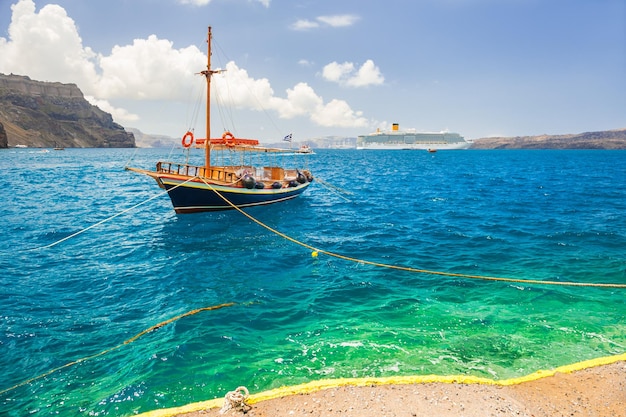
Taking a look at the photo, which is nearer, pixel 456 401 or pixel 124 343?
pixel 456 401

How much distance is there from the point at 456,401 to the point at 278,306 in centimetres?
601

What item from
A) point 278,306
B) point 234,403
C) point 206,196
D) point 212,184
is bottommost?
point 278,306

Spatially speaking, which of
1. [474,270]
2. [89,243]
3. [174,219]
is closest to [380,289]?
[474,270]

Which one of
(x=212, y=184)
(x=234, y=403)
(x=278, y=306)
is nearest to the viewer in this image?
(x=234, y=403)

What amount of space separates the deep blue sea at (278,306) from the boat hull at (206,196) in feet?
5.93

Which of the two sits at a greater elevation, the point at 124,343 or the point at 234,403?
the point at 234,403

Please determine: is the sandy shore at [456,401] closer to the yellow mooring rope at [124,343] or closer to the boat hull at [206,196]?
the yellow mooring rope at [124,343]

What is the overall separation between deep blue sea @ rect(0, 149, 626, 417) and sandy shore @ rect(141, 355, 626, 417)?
1020 millimetres

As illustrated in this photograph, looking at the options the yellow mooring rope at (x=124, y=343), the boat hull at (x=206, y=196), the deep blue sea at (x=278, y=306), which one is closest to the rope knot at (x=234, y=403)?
the deep blue sea at (x=278, y=306)

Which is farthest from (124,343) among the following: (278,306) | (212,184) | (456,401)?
(212,184)

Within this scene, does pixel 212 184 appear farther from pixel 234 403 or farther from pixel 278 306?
pixel 234 403

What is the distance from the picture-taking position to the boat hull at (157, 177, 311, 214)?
2211 centimetres

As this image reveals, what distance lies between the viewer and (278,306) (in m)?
10.6

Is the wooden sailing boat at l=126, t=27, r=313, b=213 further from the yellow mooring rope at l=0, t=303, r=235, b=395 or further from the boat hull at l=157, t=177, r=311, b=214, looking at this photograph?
the yellow mooring rope at l=0, t=303, r=235, b=395
